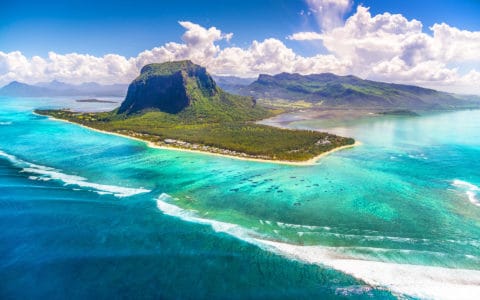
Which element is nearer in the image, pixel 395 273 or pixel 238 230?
pixel 395 273

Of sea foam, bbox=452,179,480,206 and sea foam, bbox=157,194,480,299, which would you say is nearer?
sea foam, bbox=157,194,480,299

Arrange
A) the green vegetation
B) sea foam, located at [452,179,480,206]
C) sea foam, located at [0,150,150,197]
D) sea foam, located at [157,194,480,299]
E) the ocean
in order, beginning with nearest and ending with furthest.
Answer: sea foam, located at [157,194,480,299]
the ocean
sea foam, located at [452,179,480,206]
sea foam, located at [0,150,150,197]
the green vegetation

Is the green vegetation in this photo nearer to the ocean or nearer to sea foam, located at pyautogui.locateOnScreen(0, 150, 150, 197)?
the ocean

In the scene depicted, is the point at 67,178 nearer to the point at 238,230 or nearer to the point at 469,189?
the point at 238,230

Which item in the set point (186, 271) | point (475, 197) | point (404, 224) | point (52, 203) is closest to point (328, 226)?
point (404, 224)

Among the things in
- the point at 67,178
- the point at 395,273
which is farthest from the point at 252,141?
the point at 395,273

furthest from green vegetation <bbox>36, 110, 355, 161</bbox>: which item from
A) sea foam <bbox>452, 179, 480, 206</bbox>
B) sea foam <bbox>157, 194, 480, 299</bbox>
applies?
sea foam <bbox>157, 194, 480, 299</bbox>
